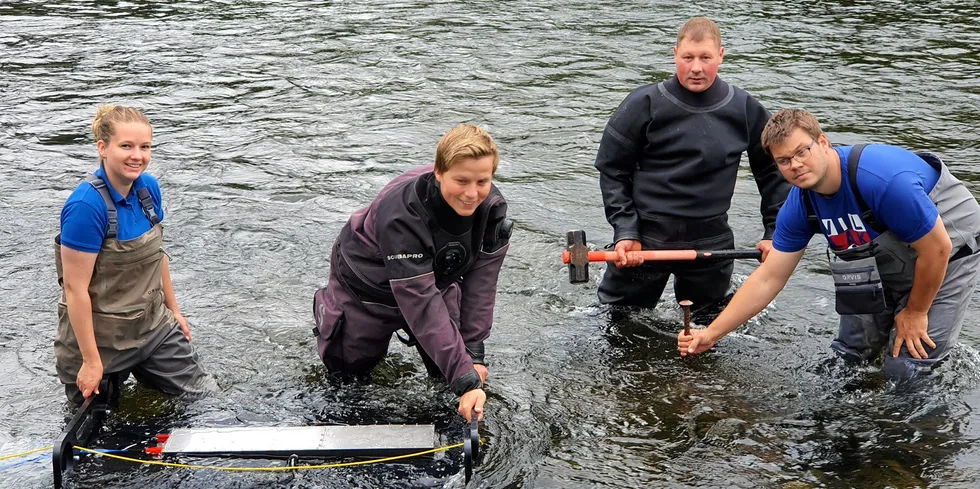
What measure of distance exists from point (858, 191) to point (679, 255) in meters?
1.15

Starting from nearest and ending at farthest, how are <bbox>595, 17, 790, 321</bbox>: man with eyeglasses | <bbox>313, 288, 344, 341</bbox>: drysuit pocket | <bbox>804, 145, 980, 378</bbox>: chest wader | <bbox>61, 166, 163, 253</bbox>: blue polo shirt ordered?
<bbox>61, 166, 163, 253</bbox>: blue polo shirt → <bbox>804, 145, 980, 378</bbox>: chest wader → <bbox>313, 288, 344, 341</bbox>: drysuit pocket → <bbox>595, 17, 790, 321</bbox>: man with eyeglasses

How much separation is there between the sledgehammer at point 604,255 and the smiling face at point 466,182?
1369mm

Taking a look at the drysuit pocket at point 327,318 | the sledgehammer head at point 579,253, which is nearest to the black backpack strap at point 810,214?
the sledgehammer head at point 579,253

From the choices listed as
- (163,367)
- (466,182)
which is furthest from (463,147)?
(163,367)

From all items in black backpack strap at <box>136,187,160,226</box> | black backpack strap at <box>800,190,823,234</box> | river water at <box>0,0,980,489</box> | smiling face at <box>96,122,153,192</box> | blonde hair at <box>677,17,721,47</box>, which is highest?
blonde hair at <box>677,17,721,47</box>

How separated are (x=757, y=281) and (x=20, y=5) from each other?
15588 millimetres

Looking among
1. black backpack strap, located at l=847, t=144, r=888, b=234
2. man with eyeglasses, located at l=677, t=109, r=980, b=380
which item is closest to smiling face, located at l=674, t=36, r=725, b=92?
man with eyeglasses, located at l=677, t=109, r=980, b=380

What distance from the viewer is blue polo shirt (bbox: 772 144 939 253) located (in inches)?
171

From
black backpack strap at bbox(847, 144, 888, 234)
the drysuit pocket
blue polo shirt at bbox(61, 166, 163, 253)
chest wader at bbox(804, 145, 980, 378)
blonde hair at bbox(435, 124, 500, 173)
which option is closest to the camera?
blonde hair at bbox(435, 124, 500, 173)

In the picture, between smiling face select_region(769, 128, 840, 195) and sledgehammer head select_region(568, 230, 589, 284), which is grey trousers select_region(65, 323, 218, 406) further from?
smiling face select_region(769, 128, 840, 195)

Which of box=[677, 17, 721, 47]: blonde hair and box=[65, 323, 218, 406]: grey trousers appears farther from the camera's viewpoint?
box=[677, 17, 721, 47]: blonde hair

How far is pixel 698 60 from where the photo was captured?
5262 millimetres

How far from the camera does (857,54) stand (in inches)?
508

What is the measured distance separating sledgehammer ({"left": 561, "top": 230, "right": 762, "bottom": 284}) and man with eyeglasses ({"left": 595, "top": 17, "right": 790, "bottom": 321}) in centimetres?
7
